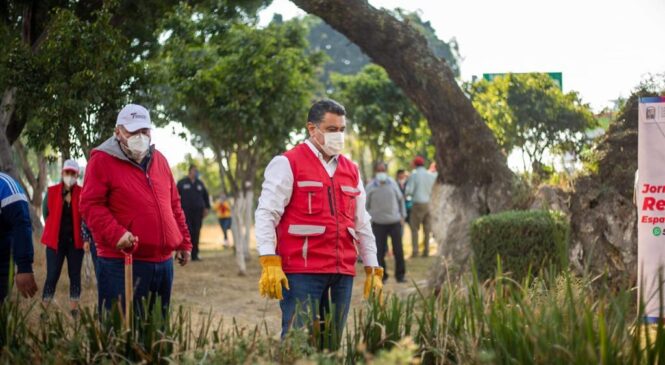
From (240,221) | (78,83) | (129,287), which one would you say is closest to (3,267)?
(129,287)

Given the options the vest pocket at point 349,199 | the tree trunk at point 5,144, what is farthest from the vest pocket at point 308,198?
the tree trunk at point 5,144

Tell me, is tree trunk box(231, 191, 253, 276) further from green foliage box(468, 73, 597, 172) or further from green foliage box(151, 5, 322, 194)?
green foliage box(468, 73, 597, 172)

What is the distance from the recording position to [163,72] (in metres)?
12.9

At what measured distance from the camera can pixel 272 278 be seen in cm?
510

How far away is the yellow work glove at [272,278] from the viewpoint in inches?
200

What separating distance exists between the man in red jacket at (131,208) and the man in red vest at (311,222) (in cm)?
88

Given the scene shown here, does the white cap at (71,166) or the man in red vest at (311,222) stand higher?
the white cap at (71,166)

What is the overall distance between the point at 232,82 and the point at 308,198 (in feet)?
38.8

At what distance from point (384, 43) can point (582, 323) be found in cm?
866

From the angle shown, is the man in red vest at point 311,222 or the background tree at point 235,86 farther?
the background tree at point 235,86

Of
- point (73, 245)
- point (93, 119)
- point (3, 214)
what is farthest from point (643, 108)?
point (93, 119)

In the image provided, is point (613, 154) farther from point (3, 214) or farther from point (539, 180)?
point (3, 214)

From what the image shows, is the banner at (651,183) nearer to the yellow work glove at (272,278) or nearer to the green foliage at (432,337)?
the green foliage at (432,337)

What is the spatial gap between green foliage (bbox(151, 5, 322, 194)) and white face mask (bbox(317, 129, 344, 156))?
10.8 meters
